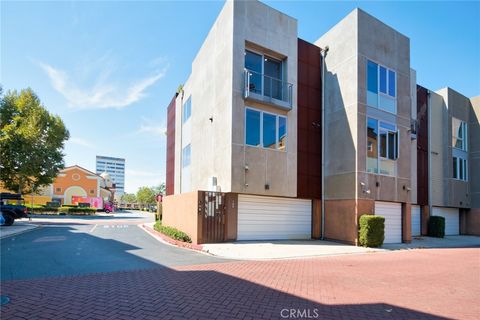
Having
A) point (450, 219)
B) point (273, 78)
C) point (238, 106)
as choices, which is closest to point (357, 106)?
point (273, 78)

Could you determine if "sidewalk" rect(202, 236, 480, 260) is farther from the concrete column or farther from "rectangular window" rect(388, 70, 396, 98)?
"rectangular window" rect(388, 70, 396, 98)

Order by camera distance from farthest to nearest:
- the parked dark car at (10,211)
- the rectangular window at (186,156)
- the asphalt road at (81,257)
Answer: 1. the rectangular window at (186,156)
2. the parked dark car at (10,211)
3. the asphalt road at (81,257)

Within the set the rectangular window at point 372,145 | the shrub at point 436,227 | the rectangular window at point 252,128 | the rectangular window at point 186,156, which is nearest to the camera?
the rectangular window at point 252,128

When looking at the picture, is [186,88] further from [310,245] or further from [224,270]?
[224,270]

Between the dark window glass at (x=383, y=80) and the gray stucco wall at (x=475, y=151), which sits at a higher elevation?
the dark window glass at (x=383, y=80)

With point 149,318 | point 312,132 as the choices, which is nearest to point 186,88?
point 312,132

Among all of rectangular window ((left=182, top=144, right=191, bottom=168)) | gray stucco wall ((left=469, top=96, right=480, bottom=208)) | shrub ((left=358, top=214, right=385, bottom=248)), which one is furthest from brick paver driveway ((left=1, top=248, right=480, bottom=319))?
gray stucco wall ((left=469, top=96, right=480, bottom=208))

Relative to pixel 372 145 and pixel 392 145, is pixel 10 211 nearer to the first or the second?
pixel 372 145

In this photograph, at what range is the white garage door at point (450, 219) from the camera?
23.6 m

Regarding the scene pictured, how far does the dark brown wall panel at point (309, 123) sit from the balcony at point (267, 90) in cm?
115

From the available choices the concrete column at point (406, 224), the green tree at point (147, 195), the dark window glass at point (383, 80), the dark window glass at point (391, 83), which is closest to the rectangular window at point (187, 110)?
the dark window glass at point (383, 80)

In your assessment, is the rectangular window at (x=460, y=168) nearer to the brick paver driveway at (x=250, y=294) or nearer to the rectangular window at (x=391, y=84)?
the rectangular window at (x=391, y=84)

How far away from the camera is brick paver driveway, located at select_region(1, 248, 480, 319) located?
5.18 m

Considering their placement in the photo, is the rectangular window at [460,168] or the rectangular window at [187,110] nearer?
the rectangular window at [187,110]
